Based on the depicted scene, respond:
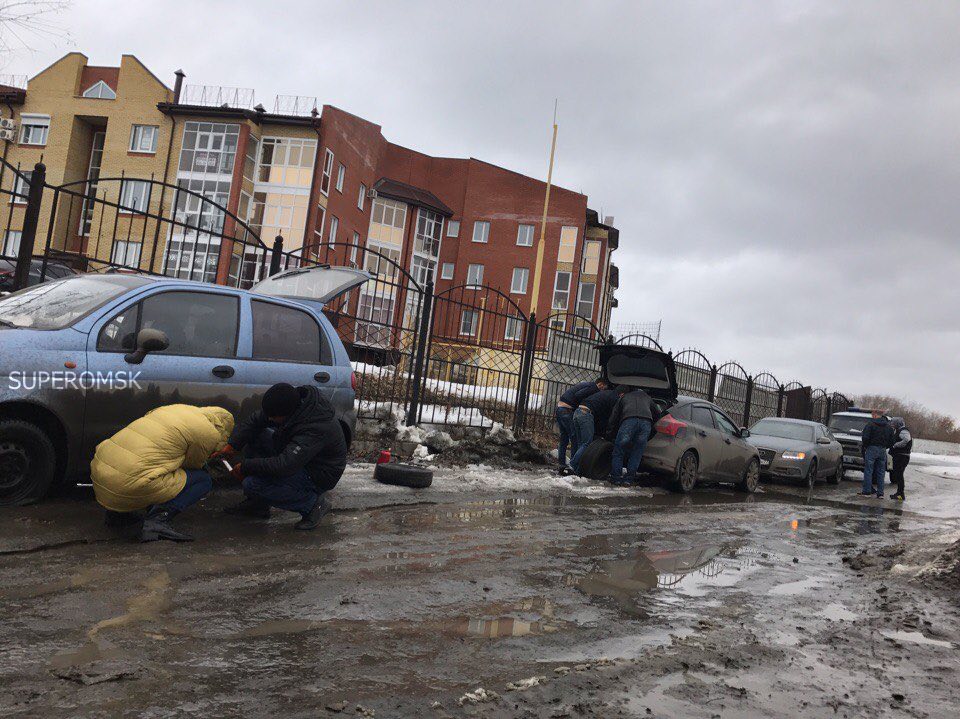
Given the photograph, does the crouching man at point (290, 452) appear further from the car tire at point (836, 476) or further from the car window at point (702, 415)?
the car tire at point (836, 476)

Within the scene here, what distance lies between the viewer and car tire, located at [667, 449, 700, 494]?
13.2 metres

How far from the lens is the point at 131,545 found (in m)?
5.44

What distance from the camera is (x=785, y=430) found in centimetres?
1930

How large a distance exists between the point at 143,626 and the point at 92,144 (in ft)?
152

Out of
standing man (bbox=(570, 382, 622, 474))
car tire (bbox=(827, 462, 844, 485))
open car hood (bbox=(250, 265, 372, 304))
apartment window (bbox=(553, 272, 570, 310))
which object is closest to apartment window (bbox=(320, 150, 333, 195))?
apartment window (bbox=(553, 272, 570, 310))

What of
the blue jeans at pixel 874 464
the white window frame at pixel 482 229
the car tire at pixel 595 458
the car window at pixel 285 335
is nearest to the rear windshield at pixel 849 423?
the blue jeans at pixel 874 464

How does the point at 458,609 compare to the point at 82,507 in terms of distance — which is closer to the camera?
the point at 458,609

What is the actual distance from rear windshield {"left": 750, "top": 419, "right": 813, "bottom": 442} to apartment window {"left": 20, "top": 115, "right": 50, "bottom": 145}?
40.6 m

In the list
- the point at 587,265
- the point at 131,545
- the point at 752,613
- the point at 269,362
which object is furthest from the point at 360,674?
the point at 587,265

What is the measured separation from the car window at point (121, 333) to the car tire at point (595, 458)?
26.7 feet

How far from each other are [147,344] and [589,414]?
821cm

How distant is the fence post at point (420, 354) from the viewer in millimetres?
12734

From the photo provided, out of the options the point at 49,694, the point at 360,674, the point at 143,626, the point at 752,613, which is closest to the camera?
the point at 49,694

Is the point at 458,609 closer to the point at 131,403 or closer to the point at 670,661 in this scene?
the point at 670,661
